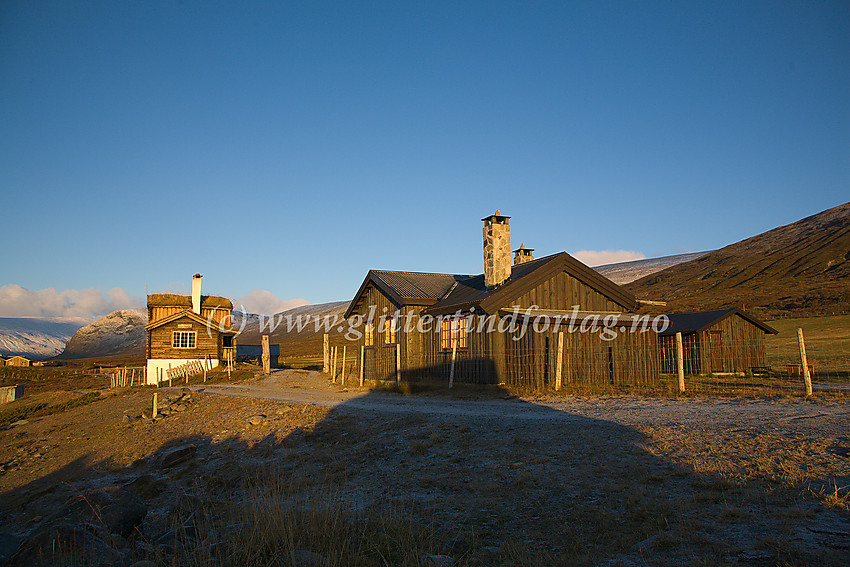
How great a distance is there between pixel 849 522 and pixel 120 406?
89.8 feet

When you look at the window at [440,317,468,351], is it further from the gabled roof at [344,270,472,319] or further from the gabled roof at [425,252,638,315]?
the gabled roof at [344,270,472,319]

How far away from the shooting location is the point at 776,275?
103 meters

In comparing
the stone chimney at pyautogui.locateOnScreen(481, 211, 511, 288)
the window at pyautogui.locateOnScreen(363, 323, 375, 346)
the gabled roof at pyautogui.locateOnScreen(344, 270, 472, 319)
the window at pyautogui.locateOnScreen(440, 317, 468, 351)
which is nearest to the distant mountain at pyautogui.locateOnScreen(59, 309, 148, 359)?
the window at pyautogui.locateOnScreen(363, 323, 375, 346)

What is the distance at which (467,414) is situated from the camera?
44.7 ft

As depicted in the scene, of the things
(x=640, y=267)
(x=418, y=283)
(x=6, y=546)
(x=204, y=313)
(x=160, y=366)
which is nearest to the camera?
(x=6, y=546)

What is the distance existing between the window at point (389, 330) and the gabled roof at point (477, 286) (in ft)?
4.32

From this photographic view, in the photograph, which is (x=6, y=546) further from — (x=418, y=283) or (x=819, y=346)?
(x=819, y=346)

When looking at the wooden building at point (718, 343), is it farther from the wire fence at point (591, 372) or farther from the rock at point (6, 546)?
the rock at point (6, 546)

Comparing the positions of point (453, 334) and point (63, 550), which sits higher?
point (453, 334)

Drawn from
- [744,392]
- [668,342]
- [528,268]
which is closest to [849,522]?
[744,392]

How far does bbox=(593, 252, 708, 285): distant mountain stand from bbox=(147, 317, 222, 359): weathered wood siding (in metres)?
124

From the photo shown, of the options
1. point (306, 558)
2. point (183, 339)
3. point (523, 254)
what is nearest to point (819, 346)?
point (523, 254)

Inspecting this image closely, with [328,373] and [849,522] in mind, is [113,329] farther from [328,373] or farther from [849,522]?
[849,522]

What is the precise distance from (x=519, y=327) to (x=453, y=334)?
3074 mm
